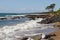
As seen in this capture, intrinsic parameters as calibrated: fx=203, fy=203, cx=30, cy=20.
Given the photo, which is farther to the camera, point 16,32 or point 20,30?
point 20,30

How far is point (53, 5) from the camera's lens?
359 ft

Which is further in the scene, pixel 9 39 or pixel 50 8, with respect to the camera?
pixel 50 8

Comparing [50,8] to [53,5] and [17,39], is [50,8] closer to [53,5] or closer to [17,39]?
[53,5]

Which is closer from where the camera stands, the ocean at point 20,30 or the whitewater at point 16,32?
the whitewater at point 16,32

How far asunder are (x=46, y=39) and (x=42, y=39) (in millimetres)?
351

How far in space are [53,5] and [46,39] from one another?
94.1 metres

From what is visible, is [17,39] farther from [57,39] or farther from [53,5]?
[53,5]

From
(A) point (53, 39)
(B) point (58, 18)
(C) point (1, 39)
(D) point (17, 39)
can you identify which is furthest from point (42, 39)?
(B) point (58, 18)

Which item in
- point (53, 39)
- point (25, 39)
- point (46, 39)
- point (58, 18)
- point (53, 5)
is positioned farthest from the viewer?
point (53, 5)

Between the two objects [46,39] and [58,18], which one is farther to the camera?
[58,18]

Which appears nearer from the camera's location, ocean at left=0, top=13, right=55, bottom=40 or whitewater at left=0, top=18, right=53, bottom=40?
whitewater at left=0, top=18, right=53, bottom=40

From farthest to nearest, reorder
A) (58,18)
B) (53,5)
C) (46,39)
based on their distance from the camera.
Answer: (53,5)
(58,18)
(46,39)

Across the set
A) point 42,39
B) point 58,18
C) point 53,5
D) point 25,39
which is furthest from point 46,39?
point 53,5

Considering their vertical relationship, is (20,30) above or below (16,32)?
below
